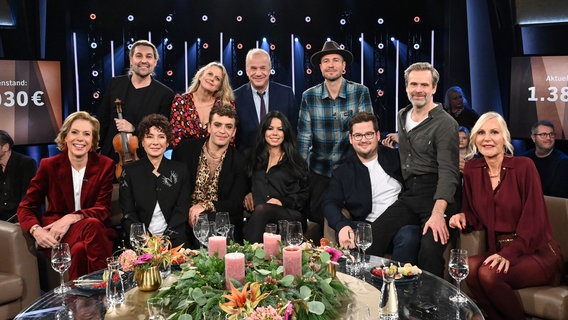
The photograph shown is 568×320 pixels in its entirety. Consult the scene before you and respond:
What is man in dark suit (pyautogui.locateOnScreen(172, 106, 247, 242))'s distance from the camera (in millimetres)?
3922

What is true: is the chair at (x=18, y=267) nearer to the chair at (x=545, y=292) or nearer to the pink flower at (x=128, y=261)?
the pink flower at (x=128, y=261)

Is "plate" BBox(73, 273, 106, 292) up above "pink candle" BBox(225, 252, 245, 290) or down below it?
below

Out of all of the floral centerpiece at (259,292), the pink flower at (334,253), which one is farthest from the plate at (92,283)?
the pink flower at (334,253)

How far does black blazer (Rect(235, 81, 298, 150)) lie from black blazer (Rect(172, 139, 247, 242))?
1.19 ft

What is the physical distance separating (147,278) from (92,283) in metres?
0.29

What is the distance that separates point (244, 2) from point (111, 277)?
554 centimetres

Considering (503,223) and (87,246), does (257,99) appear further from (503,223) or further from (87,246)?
(503,223)

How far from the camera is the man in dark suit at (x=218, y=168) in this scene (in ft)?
12.9

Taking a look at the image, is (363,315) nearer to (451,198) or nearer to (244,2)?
(451,198)

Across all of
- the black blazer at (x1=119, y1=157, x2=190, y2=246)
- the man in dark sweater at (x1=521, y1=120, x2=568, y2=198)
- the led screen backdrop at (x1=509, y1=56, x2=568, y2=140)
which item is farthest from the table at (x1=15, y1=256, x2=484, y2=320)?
the led screen backdrop at (x1=509, y1=56, x2=568, y2=140)

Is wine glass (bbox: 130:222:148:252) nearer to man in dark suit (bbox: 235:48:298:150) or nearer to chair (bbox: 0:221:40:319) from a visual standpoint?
chair (bbox: 0:221:40:319)

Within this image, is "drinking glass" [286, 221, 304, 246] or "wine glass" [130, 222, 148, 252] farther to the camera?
"wine glass" [130, 222, 148, 252]

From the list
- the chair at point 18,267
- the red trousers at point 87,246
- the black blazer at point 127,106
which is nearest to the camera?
the chair at point 18,267

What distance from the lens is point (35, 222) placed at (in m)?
3.56
